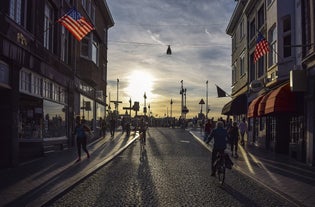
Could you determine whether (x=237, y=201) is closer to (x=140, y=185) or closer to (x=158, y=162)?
(x=140, y=185)

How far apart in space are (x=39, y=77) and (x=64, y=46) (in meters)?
5.53

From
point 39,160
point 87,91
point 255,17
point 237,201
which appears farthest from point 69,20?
point 255,17

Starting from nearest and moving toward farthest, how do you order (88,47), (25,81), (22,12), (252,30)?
(22,12) < (25,81) < (88,47) < (252,30)

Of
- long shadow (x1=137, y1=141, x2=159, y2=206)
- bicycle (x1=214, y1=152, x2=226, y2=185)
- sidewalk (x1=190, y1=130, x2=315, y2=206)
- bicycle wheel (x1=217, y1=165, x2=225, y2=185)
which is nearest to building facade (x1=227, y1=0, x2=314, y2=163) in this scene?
sidewalk (x1=190, y1=130, x2=315, y2=206)

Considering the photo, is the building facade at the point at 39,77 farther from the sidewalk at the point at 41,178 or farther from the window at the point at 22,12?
the sidewalk at the point at 41,178

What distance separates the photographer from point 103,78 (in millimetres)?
39594

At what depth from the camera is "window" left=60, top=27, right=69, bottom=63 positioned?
73.4 feet

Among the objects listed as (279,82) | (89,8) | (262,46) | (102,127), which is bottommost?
(102,127)

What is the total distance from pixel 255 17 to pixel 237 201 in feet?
68.4

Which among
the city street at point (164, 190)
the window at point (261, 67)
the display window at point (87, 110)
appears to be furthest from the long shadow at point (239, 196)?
the display window at point (87, 110)

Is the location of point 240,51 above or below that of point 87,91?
above

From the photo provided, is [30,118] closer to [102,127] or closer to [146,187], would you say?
[146,187]

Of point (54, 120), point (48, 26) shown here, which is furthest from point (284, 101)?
point (48, 26)

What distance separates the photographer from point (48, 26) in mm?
19672
